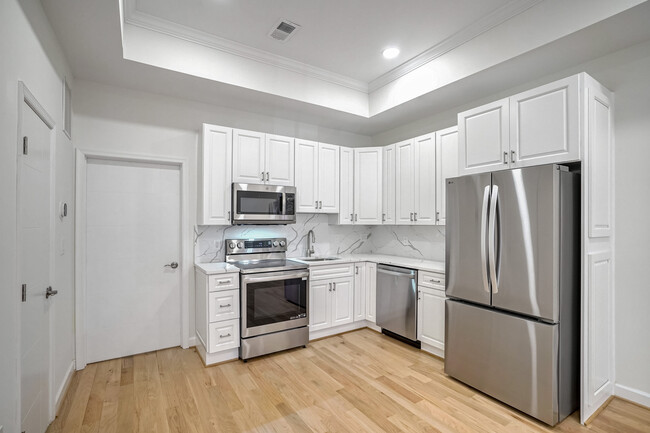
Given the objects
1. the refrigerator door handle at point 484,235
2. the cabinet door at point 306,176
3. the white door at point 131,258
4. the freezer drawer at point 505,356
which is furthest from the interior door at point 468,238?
the white door at point 131,258

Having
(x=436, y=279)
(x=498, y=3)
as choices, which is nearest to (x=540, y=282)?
(x=436, y=279)

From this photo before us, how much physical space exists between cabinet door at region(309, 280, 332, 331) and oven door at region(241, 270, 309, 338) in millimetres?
141

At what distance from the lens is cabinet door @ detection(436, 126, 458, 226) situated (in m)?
3.44

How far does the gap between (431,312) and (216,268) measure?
2.25 m

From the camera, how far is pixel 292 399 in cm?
256

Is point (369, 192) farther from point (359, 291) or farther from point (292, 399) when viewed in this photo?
point (292, 399)

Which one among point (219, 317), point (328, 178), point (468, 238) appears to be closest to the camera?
point (468, 238)

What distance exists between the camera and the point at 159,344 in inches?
138

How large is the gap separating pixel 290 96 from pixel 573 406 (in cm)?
370

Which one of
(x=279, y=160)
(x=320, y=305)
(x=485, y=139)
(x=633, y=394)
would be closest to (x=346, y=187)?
(x=279, y=160)

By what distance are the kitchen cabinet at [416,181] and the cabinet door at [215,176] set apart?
208cm

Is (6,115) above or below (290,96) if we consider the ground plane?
below

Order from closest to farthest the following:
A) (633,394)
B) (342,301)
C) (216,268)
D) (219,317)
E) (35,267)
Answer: (35,267) < (633,394) < (219,317) < (216,268) < (342,301)

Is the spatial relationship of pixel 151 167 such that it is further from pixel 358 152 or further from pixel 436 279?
pixel 436 279
